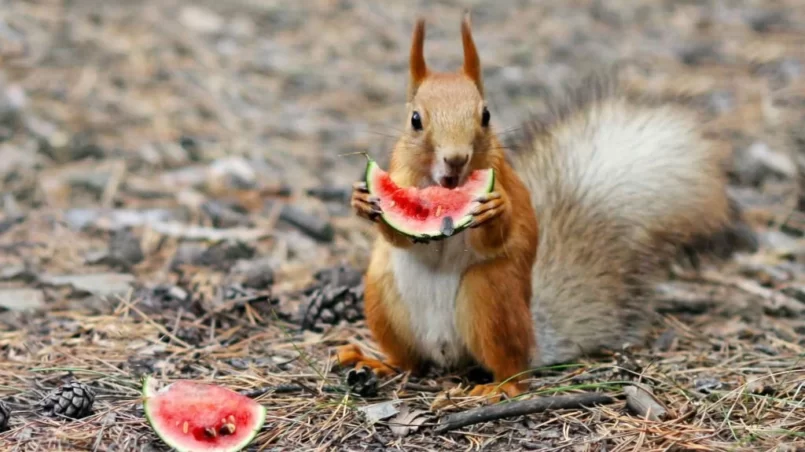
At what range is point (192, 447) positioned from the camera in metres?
1.97

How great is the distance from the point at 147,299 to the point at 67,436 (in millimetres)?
945

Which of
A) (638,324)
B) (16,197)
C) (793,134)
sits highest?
(793,134)

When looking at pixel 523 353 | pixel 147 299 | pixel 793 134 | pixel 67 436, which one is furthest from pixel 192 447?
pixel 793 134

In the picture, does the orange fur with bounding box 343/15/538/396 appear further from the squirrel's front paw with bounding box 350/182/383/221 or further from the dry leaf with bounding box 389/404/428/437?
the dry leaf with bounding box 389/404/428/437

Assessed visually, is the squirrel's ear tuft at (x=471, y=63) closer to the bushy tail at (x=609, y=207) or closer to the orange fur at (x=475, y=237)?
the orange fur at (x=475, y=237)

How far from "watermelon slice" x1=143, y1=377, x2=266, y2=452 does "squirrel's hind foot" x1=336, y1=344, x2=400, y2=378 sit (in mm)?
434

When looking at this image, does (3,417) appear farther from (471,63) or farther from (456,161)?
(471,63)

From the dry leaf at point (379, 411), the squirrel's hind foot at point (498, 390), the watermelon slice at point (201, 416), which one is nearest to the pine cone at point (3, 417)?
the watermelon slice at point (201, 416)

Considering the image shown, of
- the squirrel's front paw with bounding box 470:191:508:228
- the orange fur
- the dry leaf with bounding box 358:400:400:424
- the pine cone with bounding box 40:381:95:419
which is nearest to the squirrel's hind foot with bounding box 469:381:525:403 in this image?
the orange fur

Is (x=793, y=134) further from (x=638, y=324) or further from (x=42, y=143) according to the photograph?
(x=42, y=143)

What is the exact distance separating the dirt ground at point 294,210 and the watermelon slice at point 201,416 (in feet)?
0.19

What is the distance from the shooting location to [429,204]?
223 cm

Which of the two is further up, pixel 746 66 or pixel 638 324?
pixel 746 66

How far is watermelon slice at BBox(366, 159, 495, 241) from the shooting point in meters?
2.14
